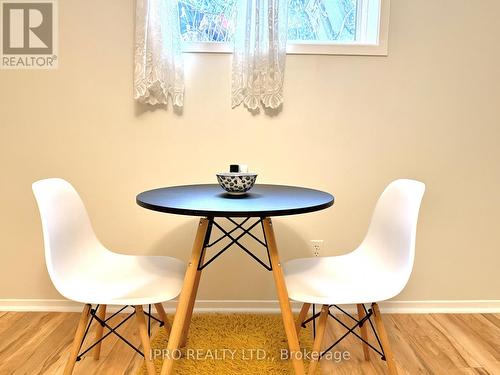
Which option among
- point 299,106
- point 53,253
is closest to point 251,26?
point 299,106

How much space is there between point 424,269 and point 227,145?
134 cm

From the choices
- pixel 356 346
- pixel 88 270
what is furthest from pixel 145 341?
pixel 356 346

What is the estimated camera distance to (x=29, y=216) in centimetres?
235

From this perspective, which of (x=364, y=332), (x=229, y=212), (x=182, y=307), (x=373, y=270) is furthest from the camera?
(x=364, y=332)

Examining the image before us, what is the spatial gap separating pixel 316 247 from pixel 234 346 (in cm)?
72

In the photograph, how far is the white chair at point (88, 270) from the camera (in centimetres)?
151

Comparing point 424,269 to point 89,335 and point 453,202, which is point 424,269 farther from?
point 89,335

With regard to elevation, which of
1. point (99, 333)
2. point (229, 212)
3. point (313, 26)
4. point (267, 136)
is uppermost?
point (313, 26)

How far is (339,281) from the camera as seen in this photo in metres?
1.67

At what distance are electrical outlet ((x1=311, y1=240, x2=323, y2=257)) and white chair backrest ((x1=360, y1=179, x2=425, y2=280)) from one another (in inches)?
17.5

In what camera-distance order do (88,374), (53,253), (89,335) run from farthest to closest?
(89,335) < (88,374) < (53,253)

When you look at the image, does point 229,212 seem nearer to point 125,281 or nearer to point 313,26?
point 125,281

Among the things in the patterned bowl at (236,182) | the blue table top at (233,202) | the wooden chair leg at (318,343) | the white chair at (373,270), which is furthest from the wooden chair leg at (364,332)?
the patterned bowl at (236,182)

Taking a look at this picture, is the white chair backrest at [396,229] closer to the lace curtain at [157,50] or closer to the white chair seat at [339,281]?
the white chair seat at [339,281]
